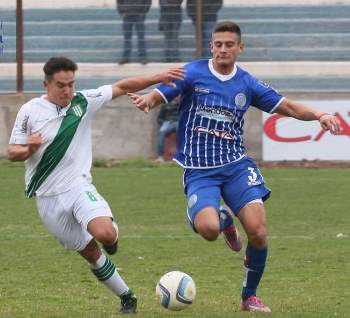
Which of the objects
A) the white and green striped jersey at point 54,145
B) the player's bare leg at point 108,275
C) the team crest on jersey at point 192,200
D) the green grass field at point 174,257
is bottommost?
the green grass field at point 174,257

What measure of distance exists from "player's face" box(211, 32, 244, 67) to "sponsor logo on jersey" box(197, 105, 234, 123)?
1.12 ft

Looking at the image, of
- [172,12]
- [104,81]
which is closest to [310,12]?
[172,12]

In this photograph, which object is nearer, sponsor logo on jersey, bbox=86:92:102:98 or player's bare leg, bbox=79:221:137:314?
player's bare leg, bbox=79:221:137:314

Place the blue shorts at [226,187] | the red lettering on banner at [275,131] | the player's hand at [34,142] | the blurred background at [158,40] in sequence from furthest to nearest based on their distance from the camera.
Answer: the blurred background at [158,40] → the red lettering on banner at [275,131] → the blue shorts at [226,187] → the player's hand at [34,142]

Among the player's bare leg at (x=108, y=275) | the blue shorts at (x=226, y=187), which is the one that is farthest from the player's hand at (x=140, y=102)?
the player's bare leg at (x=108, y=275)

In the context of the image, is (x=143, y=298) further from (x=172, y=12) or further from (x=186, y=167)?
(x=172, y=12)

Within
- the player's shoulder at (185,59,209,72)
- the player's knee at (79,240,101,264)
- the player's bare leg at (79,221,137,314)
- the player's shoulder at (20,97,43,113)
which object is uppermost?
the player's shoulder at (185,59,209,72)

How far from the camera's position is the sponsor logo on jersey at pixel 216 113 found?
873 cm

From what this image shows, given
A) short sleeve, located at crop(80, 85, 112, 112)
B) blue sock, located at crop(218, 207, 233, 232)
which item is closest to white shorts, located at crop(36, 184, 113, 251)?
short sleeve, located at crop(80, 85, 112, 112)

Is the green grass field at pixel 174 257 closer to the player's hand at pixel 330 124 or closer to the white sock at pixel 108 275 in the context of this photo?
the white sock at pixel 108 275

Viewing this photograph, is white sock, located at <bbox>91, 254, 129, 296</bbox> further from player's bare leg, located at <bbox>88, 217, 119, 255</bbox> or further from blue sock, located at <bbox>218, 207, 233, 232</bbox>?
blue sock, located at <bbox>218, 207, 233, 232</bbox>

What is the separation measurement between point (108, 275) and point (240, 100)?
1670 millimetres

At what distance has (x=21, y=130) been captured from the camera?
27.5 feet

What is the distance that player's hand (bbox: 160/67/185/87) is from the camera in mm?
8641
